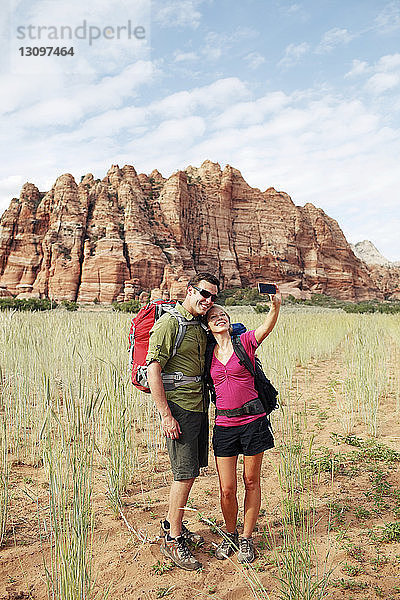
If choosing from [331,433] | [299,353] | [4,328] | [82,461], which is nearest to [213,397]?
[82,461]

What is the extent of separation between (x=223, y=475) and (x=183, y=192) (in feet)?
181

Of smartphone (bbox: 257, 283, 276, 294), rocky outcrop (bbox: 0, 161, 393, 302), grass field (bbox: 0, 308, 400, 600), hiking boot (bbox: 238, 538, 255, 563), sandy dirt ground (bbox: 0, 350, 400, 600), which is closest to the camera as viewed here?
grass field (bbox: 0, 308, 400, 600)

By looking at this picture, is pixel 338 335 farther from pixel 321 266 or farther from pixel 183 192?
pixel 321 266

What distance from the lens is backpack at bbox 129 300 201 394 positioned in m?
2.35

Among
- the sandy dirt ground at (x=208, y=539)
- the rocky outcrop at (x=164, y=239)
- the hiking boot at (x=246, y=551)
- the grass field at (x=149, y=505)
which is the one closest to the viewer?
the grass field at (x=149, y=505)

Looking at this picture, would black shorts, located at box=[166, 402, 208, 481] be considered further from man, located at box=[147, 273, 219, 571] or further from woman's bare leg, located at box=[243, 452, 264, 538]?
woman's bare leg, located at box=[243, 452, 264, 538]

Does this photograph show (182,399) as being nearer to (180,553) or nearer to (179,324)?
(179,324)

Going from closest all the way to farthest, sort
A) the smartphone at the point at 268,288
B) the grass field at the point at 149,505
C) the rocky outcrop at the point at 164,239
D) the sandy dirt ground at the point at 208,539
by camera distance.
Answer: the grass field at the point at 149,505
the sandy dirt ground at the point at 208,539
the smartphone at the point at 268,288
the rocky outcrop at the point at 164,239

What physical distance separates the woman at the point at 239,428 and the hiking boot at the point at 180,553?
0.16 meters

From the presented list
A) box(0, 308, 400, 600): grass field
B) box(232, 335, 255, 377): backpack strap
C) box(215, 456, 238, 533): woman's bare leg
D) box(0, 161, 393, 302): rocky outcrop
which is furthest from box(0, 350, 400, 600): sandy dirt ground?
box(0, 161, 393, 302): rocky outcrop

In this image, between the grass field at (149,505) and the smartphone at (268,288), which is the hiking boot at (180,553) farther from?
the smartphone at (268,288)

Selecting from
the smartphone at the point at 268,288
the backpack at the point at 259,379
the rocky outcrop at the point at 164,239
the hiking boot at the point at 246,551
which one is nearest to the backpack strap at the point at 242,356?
the backpack at the point at 259,379

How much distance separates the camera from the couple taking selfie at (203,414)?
2.30 meters

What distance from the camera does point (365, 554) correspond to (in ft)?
7.78
